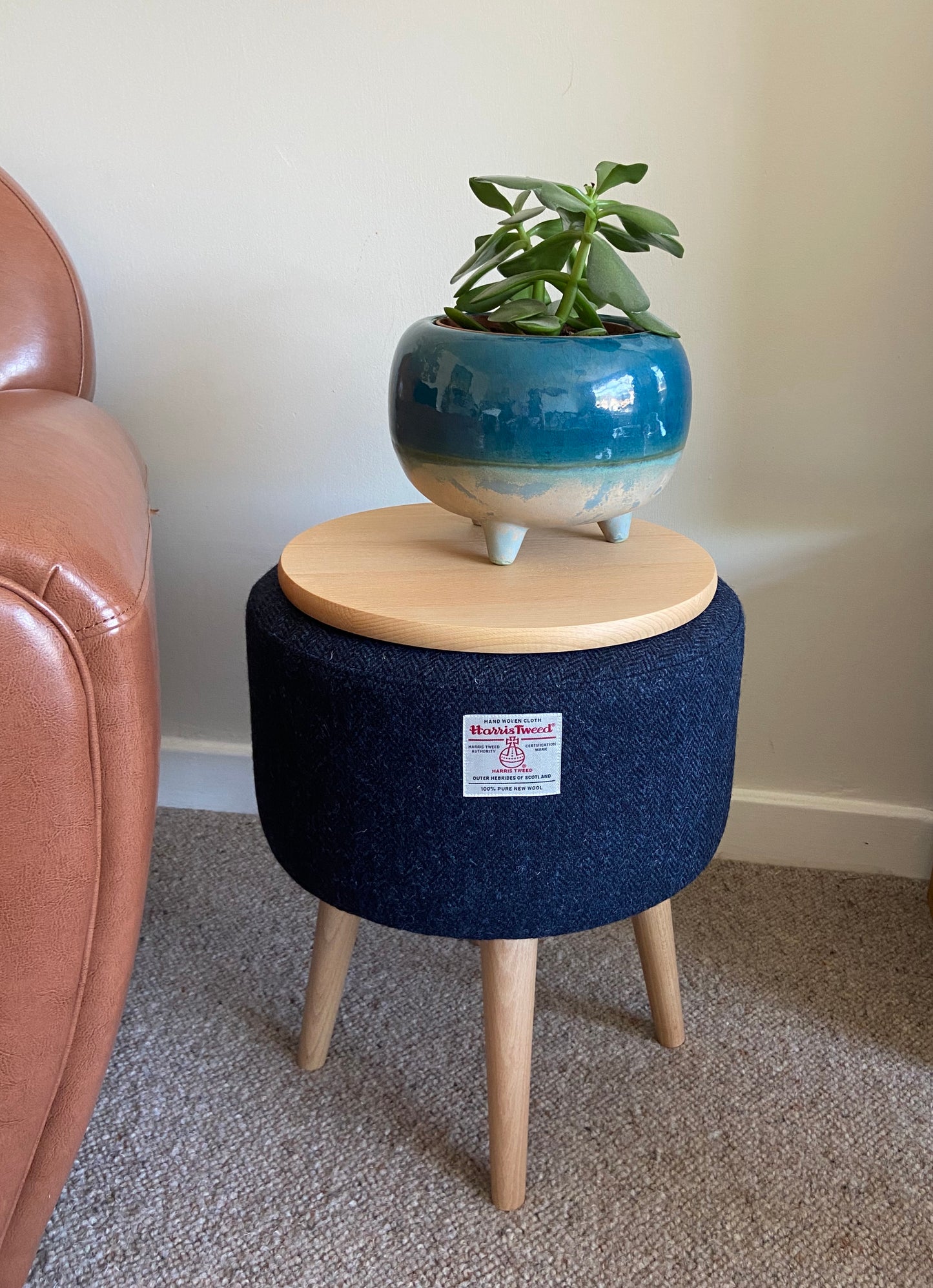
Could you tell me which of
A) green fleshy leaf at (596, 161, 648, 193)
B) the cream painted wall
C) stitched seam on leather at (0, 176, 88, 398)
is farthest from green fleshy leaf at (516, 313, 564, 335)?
stitched seam on leather at (0, 176, 88, 398)

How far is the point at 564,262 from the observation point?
837 millimetres

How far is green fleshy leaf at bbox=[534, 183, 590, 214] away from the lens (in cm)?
78

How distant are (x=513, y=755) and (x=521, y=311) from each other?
0.34 metres

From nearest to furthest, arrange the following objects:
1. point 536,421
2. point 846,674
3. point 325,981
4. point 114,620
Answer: point 114,620, point 536,421, point 325,981, point 846,674

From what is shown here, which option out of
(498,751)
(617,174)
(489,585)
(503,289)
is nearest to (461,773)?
(498,751)

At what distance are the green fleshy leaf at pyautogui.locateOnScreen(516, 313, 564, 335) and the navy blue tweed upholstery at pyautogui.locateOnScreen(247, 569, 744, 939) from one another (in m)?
0.25

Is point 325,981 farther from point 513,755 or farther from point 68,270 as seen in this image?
point 68,270

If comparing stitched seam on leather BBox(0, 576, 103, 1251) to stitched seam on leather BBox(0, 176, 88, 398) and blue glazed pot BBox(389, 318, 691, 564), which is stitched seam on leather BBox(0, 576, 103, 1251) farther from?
stitched seam on leather BBox(0, 176, 88, 398)

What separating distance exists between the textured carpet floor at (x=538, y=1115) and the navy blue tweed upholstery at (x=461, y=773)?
282mm

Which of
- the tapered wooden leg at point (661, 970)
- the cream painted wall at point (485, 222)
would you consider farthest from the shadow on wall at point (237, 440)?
the tapered wooden leg at point (661, 970)

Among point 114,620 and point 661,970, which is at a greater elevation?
point 114,620

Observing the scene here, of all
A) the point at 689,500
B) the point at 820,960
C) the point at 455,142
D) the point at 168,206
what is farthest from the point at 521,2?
the point at 820,960

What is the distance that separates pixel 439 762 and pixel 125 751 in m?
0.21

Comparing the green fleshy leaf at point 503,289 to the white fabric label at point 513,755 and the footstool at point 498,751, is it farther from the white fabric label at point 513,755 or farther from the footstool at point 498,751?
the white fabric label at point 513,755
